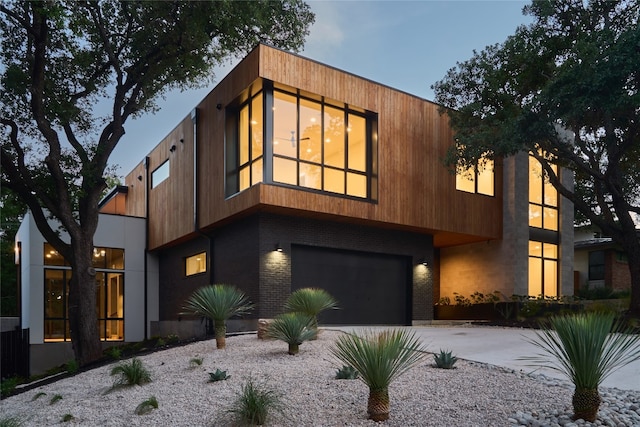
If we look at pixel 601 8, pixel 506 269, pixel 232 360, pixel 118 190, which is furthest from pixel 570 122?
pixel 118 190

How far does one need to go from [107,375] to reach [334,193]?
738 cm

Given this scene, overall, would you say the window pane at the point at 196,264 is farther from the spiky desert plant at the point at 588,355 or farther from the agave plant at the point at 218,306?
the spiky desert plant at the point at 588,355

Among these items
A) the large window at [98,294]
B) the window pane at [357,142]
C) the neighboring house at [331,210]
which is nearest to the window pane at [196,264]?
the neighboring house at [331,210]

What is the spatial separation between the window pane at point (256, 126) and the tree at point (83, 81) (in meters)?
2.30

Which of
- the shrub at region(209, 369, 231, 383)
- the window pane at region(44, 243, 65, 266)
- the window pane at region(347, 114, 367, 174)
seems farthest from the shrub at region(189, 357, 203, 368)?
the window pane at region(44, 243, 65, 266)

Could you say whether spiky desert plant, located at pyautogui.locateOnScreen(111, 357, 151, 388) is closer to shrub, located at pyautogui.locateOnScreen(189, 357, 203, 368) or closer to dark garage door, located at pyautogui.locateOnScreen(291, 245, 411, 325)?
shrub, located at pyautogui.locateOnScreen(189, 357, 203, 368)

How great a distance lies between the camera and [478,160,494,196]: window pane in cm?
1845

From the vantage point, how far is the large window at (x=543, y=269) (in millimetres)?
19062

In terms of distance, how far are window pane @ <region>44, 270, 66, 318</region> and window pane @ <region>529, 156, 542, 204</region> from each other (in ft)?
56.5

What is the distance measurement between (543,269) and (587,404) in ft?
48.5

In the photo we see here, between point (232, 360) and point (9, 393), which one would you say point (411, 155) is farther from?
point (9, 393)

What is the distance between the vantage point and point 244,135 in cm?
1512

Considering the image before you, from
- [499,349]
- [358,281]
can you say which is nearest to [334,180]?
[358,281]

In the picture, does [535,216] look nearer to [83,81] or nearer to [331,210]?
[331,210]
